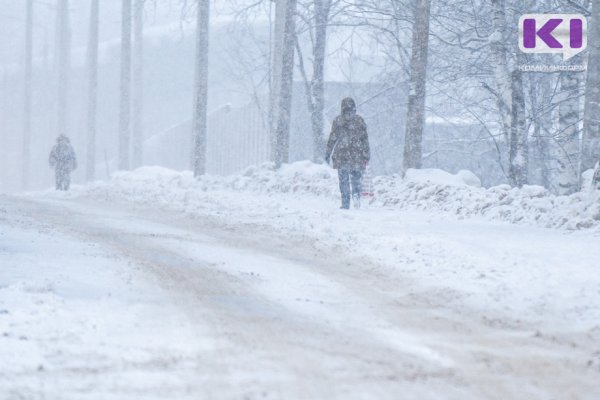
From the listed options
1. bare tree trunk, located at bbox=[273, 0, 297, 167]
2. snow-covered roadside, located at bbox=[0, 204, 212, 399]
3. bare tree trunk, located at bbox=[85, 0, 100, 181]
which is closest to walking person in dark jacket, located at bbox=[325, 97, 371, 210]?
bare tree trunk, located at bbox=[273, 0, 297, 167]

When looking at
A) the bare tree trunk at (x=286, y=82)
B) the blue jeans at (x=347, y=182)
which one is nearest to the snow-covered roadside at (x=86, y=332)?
the blue jeans at (x=347, y=182)

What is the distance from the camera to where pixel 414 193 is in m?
17.0

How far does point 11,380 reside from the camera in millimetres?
4871

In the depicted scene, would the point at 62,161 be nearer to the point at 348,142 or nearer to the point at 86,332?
the point at 348,142

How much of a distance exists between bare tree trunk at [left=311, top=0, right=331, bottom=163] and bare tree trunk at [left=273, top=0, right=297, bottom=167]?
1.09 m

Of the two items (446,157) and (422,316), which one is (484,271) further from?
(446,157)

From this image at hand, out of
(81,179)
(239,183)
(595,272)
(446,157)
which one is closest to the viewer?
(595,272)

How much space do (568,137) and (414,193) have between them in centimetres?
400

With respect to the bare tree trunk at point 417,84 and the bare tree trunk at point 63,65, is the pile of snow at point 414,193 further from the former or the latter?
the bare tree trunk at point 63,65

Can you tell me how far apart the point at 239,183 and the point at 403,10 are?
563 centimetres

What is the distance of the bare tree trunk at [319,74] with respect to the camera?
24891 millimetres

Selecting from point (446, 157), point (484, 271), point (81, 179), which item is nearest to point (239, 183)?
point (446, 157)

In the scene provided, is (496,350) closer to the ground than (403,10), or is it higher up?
closer to the ground

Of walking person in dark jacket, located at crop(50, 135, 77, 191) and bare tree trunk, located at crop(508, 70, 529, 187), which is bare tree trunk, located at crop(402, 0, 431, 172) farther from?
walking person in dark jacket, located at crop(50, 135, 77, 191)
